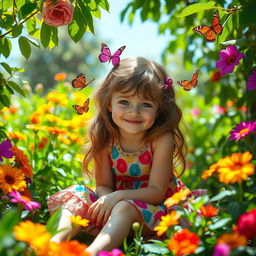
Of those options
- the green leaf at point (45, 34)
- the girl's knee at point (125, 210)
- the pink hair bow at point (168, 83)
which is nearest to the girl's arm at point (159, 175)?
the girl's knee at point (125, 210)

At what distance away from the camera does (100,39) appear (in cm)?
3028

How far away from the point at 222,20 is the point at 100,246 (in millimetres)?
991

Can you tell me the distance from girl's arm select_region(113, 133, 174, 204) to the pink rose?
67 cm

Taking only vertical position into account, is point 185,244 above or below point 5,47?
below

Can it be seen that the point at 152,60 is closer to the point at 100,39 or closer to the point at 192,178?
the point at 192,178

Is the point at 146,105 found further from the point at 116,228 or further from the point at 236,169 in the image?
the point at 236,169

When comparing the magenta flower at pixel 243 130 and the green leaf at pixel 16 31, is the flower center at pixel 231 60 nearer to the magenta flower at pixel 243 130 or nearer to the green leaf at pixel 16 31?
the magenta flower at pixel 243 130

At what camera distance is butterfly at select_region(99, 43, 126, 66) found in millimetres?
2059

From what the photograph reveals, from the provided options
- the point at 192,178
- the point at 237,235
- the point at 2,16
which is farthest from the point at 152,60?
the point at 192,178

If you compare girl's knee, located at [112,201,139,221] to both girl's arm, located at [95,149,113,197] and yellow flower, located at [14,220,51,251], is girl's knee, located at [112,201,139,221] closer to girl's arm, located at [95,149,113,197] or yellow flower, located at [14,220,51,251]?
girl's arm, located at [95,149,113,197]

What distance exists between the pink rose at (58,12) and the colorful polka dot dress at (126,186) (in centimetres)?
66

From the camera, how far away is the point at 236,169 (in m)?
1.26

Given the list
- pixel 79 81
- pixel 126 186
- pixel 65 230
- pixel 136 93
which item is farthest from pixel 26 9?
pixel 126 186

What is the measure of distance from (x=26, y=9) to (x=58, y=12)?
0.37 feet
